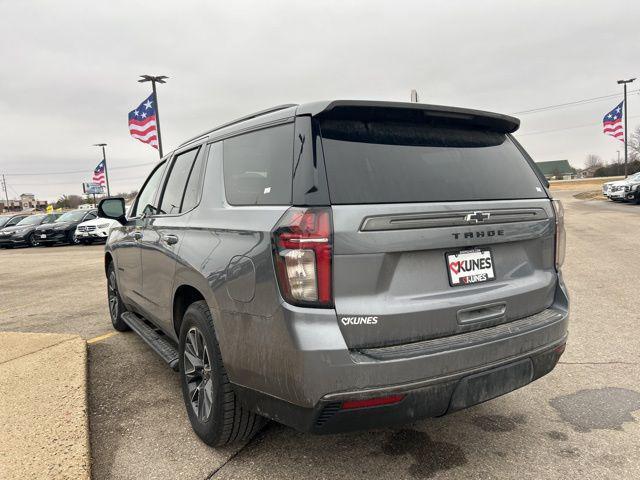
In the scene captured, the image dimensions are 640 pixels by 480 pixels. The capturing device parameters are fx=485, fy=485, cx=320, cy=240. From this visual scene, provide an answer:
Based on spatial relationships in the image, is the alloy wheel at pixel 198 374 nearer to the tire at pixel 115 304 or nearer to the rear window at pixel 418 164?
the rear window at pixel 418 164

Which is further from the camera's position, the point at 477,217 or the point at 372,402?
the point at 477,217

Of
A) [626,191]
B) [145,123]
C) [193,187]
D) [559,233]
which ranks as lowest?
[626,191]

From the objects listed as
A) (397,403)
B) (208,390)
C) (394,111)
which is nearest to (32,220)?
(208,390)

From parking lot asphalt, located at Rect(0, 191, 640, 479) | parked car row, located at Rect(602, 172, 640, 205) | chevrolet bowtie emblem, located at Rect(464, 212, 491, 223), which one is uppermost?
chevrolet bowtie emblem, located at Rect(464, 212, 491, 223)

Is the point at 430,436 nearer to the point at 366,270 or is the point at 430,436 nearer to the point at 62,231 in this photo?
the point at 366,270

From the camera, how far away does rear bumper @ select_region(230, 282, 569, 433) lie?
204cm

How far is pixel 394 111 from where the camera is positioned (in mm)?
2396

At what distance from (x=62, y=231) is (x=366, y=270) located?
21940mm

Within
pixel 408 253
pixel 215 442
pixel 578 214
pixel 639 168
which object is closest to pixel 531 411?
pixel 408 253

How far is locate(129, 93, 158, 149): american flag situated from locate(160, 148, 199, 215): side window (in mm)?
16960

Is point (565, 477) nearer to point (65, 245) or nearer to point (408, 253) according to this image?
point (408, 253)

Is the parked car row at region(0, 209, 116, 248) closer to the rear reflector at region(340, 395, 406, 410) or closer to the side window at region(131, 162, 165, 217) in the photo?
the side window at region(131, 162, 165, 217)

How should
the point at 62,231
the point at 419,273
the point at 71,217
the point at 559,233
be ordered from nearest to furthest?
the point at 419,273, the point at 559,233, the point at 62,231, the point at 71,217

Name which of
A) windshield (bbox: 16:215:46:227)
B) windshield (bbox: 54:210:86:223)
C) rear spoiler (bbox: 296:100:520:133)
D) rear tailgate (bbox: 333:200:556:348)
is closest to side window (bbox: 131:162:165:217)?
rear spoiler (bbox: 296:100:520:133)
